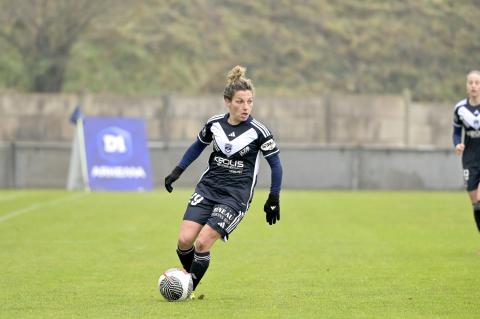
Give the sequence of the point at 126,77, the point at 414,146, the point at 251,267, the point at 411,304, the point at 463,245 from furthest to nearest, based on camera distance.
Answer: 1. the point at 126,77
2. the point at 414,146
3. the point at 463,245
4. the point at 251,267
5. the point at 411,304

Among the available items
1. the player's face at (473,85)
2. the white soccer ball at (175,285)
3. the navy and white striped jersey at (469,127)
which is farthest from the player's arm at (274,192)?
the navy and white striped jersey at (469,127)

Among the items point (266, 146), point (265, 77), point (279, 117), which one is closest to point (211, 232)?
point (266, 146)

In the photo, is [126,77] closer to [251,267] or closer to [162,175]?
[162,175]

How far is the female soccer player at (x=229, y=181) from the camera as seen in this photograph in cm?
974

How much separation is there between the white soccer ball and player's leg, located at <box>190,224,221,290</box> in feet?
0.39

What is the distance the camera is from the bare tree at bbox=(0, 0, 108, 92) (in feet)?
129

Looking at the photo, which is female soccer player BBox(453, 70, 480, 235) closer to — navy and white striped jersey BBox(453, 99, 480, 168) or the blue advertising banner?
navy and white striped jersey BBox(453, 99, 480, 168)

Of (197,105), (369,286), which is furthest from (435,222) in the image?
(197,105)

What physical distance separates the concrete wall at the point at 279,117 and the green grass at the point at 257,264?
12329mm

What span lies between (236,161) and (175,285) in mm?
1227

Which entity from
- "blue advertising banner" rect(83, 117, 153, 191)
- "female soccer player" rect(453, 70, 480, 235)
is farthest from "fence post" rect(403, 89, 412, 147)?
"female soccer player" rect(453, 70, 480, 235)

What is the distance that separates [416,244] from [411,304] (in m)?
6.19

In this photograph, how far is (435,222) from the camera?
20.2 m

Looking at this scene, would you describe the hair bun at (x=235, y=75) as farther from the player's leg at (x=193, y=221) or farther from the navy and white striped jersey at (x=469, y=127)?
the navy and white striped jersey at (x=469, y=127)
